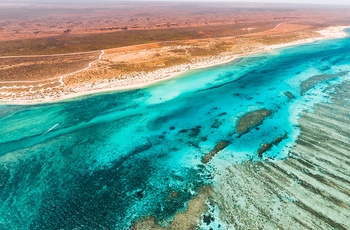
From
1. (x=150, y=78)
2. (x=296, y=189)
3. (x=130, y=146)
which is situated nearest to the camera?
(x=296, y=189)

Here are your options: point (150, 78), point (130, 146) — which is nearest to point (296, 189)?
point (130, 146)

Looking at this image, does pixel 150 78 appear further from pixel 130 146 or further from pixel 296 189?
pixel 296 189

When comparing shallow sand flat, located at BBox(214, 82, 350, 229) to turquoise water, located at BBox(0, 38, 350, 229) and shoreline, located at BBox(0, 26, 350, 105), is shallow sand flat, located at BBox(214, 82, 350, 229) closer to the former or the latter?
turquoise water, located at BBox(0, 38, 350, 229)

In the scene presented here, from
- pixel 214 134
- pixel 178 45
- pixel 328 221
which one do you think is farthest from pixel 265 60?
pixel 328 221

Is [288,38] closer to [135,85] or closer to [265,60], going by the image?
[265,60]

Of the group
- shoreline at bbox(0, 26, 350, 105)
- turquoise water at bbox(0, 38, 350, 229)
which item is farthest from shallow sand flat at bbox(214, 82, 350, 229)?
shoreline at bbox(0, 26, 350, 105)

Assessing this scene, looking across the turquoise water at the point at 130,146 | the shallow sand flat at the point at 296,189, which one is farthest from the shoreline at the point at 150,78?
the shallow sand flat at the point at 296,189
